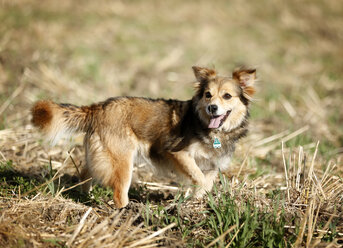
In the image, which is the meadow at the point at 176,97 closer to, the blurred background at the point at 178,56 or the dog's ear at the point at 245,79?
the blurred background at the point at 178,56

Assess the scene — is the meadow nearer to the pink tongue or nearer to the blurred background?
the blurred background

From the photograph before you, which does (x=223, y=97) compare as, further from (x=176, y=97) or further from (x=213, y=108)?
(x=176, y=97)

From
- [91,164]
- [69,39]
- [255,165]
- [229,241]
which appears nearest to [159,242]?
[229,241]

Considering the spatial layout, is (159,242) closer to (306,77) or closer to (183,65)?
(183,65)

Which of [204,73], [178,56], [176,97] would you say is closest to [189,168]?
[204,73]

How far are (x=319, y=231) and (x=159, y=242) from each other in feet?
5.30

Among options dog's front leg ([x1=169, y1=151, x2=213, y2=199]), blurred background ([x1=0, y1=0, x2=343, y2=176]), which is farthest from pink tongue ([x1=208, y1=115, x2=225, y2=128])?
blurred background ([x1=0, y1=0, x2=343, y2=176])

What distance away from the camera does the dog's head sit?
4.32 m

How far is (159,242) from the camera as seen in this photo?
333 centimetres

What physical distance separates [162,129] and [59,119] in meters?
1.31

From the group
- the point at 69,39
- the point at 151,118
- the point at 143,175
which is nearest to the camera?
the point at 151,118

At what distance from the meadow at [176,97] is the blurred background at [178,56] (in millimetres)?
48

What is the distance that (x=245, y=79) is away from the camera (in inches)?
181

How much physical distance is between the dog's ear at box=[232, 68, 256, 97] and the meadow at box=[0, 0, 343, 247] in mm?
422
